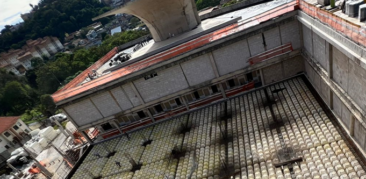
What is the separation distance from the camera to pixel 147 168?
18828mm

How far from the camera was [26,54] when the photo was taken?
109125mm

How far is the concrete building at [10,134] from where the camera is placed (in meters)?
52.5

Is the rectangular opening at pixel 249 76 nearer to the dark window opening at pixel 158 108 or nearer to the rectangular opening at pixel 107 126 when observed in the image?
the dark window opening at pixel 158 108

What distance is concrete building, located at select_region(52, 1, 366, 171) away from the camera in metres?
17.0

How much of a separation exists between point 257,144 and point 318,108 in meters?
5.62

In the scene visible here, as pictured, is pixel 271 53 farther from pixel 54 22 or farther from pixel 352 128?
pixel 54 22

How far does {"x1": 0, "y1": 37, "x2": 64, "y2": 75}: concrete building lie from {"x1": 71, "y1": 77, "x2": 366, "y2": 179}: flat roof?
110592 millimetres

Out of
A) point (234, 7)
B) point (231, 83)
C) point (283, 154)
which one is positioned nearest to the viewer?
point (283, 154)

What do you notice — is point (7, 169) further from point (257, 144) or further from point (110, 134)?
point (257, 144)

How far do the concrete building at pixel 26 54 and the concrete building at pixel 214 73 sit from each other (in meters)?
107

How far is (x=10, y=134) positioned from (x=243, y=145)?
2363 inches

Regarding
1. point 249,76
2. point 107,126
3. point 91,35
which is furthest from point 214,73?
point 91,35

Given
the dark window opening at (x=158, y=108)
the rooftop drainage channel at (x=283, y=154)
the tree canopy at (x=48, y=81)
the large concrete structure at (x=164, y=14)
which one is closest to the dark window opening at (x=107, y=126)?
the dark window opening at (x=158, y=108)

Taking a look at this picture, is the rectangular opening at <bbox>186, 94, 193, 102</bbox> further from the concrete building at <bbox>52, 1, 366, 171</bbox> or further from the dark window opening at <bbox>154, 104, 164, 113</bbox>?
the dark window opening at <bbox>154, 104, 164, 113</bbox>
